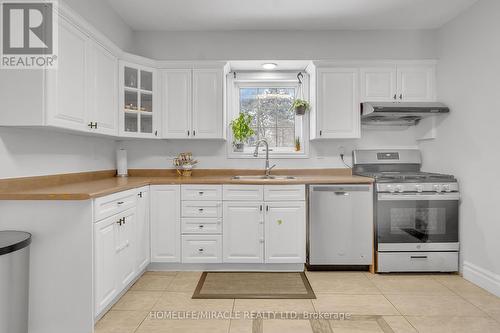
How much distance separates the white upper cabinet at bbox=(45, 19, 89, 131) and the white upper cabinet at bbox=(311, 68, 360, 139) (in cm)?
231

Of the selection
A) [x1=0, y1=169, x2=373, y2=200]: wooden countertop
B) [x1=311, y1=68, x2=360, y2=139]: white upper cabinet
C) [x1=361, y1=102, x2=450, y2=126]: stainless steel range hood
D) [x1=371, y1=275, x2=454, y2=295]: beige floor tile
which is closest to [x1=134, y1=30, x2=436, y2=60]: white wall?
[x1=311, y1=68, x2=360, y2=139]: white upper cabinet

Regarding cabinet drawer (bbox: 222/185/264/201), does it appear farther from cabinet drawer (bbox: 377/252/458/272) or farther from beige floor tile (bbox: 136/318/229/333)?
cabinet drawer (bbox: 377/252/458/272)

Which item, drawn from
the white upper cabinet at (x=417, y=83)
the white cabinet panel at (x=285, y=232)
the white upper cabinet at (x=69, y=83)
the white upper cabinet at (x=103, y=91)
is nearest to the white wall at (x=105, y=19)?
the white upper cabinet at (x=103, y=91)

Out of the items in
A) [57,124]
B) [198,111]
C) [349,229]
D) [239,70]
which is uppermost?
[239,70]

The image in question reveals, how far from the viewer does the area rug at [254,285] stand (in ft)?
8.32

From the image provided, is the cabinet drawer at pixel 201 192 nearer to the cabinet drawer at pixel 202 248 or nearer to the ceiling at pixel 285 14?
the cabinet drawer at pixel 202 248

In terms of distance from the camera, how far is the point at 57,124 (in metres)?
2.02

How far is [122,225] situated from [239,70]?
7.68 ft

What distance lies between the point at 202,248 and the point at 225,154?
1198 millimetres

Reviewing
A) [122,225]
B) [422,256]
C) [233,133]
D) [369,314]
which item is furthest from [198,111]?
[422,256]

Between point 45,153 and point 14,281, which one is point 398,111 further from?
point 14,281

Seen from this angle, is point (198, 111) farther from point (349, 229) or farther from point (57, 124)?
point (349, 229)

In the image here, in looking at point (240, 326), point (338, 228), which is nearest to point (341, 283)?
point (338, 228)

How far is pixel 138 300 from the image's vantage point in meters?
2.46
